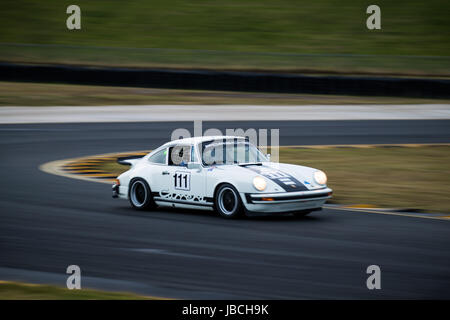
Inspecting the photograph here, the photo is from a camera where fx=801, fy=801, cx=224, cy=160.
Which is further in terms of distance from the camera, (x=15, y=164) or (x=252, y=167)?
(x=15, y=164)

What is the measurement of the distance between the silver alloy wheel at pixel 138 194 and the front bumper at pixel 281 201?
5.89ft

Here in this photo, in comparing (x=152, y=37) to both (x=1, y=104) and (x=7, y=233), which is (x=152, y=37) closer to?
(x=1, y=104)

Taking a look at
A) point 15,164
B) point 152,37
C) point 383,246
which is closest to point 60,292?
point 383,246

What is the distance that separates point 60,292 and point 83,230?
9.51 ft

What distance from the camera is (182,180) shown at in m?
10.2

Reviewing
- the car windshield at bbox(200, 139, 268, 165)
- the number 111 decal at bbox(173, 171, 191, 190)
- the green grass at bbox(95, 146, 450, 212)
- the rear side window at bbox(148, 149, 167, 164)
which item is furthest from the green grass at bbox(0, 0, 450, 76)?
the number 111 decal at bbox(173, 171, 191, 190)

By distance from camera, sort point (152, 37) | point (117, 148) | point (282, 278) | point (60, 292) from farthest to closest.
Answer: point (152, 37) < point (117, 148) < point (282, 278) < point (60, 292)

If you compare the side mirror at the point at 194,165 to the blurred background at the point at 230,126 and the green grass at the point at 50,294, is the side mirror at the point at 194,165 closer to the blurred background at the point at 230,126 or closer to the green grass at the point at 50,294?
the blurred background at the point at 230,126

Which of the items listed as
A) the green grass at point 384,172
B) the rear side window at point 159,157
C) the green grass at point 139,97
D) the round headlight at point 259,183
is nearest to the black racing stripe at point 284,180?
the round headlight at point 259,183

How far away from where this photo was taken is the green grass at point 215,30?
30.0 metres

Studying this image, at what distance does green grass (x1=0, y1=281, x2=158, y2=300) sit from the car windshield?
3999mm

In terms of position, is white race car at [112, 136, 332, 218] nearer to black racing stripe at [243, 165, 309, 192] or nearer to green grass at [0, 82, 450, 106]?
black racing stripe at [243, 165, 309, 192]

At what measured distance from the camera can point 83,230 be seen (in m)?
9.15

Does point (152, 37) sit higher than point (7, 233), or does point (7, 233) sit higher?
point (152, 37)
